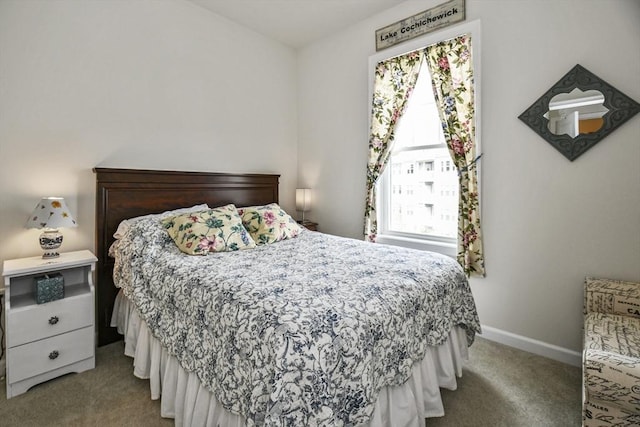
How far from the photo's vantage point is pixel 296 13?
3076mm

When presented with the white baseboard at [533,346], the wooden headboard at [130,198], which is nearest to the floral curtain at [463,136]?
the white baseboard at [533,346]

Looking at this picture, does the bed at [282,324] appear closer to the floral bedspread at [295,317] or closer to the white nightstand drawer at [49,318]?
the floral bedspread at [295,317]

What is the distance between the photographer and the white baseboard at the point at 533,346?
2.14 meters

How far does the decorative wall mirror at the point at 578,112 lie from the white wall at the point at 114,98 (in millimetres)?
2661

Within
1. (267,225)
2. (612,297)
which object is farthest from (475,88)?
(267,225)

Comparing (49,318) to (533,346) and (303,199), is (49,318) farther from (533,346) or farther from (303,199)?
(533,346)

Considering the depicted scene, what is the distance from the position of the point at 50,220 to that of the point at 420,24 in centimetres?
327

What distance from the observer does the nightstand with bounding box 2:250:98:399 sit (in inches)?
70.5

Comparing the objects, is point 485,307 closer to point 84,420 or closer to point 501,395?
point 501,395

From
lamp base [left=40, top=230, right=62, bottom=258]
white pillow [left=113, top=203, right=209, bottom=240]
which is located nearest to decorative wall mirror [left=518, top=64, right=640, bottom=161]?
white pillow [left=113, top=203, right=209, bottom=240]

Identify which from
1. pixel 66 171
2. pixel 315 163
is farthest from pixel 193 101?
pixel 315 163

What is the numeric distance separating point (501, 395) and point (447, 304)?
668mm

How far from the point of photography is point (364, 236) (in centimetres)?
320

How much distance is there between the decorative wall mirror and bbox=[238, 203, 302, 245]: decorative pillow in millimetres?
2034
